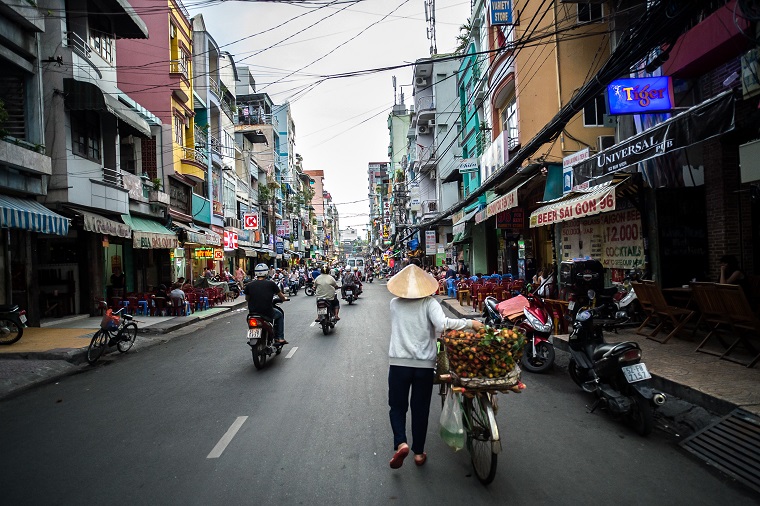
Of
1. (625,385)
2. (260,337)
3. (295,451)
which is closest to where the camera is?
(295,451)

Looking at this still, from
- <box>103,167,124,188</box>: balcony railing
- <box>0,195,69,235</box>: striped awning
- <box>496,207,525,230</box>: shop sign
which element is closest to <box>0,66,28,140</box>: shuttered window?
<box>0,195,69,235</box>: striped awning

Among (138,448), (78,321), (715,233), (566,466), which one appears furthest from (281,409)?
(78,321)

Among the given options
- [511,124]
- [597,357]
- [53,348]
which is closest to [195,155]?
[511,124]

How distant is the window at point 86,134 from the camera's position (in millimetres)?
16328

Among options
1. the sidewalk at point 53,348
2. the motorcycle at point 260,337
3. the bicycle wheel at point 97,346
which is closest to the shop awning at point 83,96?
the sidewalk at point 53,348

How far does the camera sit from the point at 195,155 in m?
28.7

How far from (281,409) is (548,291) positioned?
28.1ft

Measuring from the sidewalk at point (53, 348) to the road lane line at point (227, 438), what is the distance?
4.32 m

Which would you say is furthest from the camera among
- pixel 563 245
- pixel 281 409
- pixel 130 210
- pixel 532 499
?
pixel 130 210

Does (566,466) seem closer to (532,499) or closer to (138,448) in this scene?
(532,499)

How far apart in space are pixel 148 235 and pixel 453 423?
17.6 metres

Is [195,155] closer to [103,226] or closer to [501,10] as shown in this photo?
[103,226]

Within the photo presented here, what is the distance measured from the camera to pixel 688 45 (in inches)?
411

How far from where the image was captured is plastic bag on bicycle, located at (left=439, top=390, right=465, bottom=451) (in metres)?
4.33
